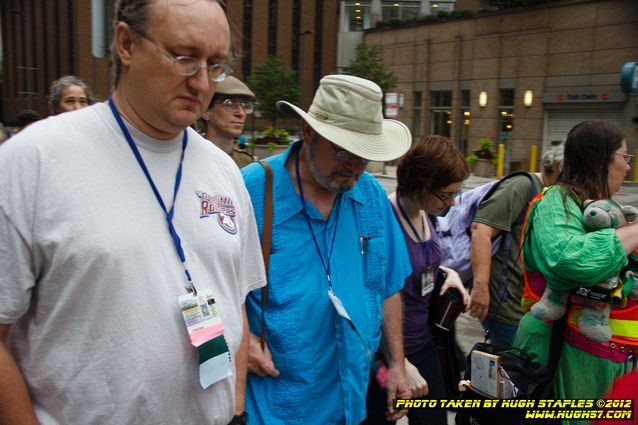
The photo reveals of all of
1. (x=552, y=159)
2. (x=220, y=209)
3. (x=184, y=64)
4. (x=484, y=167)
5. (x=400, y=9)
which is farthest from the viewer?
(x=400, y=9)

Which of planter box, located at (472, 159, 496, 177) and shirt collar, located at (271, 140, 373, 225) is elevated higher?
shirt collar, located at (271, 140, 373, 225)

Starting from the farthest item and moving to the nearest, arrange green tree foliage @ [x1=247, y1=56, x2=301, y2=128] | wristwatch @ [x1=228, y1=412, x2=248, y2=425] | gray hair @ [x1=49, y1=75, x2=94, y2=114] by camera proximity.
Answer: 1. green tree foliage @ [x1=247, y1=56, x2=301, y2=128]
2. gray hair @ [x1=49, y1=75, x2=94, y2=114]
3. wristwatch @ [x1=228, y1=412, x2=248, y2=425]

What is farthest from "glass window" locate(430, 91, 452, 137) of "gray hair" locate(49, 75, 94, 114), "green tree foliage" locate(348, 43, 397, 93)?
"gray hair" locate(49, 75, 94, 114)

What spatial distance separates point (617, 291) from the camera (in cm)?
265

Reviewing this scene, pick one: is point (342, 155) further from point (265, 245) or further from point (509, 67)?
point (509, 67)

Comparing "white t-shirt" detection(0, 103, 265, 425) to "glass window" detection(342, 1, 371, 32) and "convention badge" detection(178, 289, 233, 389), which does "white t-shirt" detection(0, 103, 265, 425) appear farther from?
"glass window" detection(342, 1, 371, 32)

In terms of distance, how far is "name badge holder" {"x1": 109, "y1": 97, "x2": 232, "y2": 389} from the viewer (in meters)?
1.47

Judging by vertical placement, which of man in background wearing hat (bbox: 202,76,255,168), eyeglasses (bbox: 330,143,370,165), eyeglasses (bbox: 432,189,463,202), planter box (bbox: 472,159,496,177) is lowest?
planter box (bbox: 472,159,496,177)

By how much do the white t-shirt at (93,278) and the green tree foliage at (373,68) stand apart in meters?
29.1

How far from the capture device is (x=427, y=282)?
307 cm

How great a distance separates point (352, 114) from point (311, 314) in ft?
2.79

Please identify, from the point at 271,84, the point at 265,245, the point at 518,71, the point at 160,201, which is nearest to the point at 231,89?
the point at 265,245

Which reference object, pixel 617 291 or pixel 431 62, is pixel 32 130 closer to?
pixel 617 291

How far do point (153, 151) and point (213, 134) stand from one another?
8.88ft
